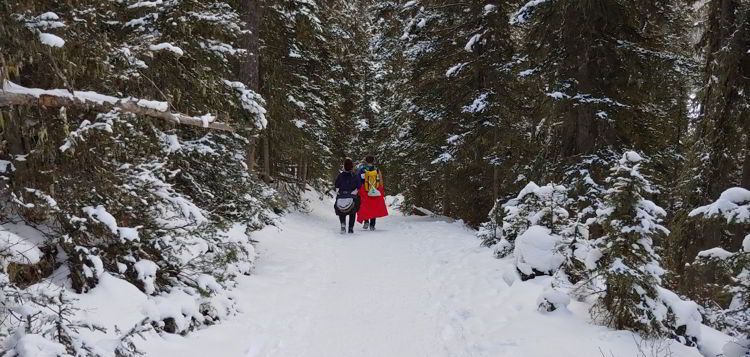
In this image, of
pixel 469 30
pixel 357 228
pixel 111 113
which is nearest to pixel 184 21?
pixel 111 113

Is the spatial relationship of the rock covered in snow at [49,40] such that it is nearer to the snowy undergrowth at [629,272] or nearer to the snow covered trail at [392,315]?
the snow covered trail at [392,315]

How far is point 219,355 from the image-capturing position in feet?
14.7

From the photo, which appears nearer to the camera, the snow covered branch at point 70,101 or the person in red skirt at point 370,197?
the snow covered branch at point 70,101

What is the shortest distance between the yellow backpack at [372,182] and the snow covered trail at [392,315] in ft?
12.6

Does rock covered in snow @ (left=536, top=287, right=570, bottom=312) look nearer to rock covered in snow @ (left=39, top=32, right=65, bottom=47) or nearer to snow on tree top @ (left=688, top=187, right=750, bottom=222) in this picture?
snow on tree top @ (left=688, top=187, right=750, bottom=222)

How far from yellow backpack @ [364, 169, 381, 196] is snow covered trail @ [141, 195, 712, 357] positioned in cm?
385

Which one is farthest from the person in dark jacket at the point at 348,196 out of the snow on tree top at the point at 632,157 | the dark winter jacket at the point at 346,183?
the snow on tree top at the point at 632,157

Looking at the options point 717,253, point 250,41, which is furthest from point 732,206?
point 250,41

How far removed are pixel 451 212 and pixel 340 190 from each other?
23.9ft

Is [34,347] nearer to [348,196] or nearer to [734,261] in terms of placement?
[734,261]

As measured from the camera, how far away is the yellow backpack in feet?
43.1

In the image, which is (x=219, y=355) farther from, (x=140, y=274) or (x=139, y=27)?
(x=139, y=27)

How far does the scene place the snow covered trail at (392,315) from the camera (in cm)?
454

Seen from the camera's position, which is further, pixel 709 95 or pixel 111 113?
pixel 709 95
